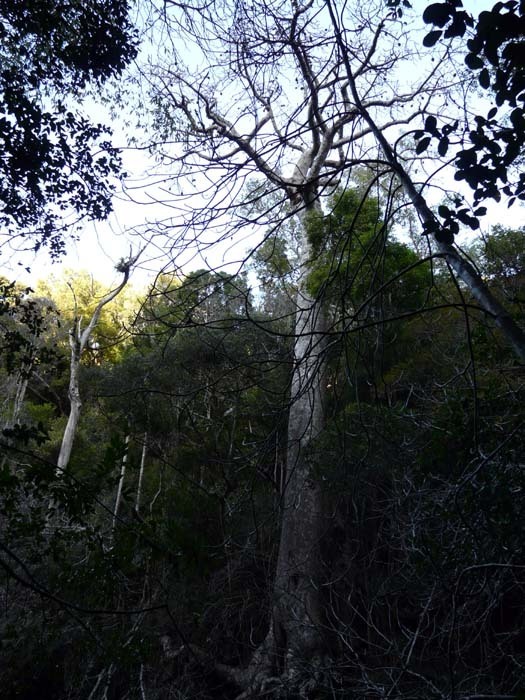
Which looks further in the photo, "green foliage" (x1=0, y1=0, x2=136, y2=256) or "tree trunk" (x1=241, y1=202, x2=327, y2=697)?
"tree trunk" (x1=241, y1=202, x2=327, y2=697)

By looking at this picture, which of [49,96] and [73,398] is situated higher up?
[73,398]

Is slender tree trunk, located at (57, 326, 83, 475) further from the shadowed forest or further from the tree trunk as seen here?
the tree trunk

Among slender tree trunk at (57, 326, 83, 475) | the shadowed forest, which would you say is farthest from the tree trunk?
slender tree trunk at (57, 326, 83, 475)

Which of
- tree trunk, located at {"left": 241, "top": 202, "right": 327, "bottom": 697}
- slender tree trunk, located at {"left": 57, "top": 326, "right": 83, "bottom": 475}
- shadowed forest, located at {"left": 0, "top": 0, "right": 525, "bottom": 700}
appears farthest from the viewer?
slender tree trunk, located at {"left": 57, "top": 326, "right": 83, "bottom": 475}

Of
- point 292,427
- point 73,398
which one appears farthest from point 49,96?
point 73,398

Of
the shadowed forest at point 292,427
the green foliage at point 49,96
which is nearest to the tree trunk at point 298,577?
the shadowed forest at point 292,427

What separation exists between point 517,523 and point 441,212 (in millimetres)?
1770

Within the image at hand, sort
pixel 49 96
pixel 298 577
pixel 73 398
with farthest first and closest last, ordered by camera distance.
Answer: pixel 73 398
pixel 298 577
pixel 49 96

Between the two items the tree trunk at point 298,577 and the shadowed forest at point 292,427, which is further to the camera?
the tree trunk at point 298,577

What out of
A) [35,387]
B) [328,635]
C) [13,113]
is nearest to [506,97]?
[13,113]

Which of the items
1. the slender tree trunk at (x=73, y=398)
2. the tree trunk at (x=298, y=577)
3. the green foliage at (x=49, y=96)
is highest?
the slender tree trunk at (x=73, y=398)

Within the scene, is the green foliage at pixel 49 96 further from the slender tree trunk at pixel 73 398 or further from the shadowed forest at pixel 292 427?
the slender tree trunk at pixel 73 398

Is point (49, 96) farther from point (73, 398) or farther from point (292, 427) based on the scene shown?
point (73, 398)

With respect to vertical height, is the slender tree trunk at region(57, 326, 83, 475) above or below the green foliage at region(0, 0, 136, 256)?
above
